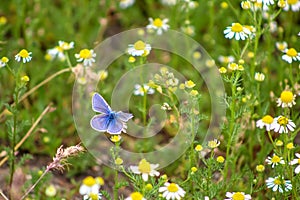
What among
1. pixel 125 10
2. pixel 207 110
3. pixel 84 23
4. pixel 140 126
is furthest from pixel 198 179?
pixel 125 10

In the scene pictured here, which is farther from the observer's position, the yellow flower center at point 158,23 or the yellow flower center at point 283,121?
the yellow flower center at point 158,23

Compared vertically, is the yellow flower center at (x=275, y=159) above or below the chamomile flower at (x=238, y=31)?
below

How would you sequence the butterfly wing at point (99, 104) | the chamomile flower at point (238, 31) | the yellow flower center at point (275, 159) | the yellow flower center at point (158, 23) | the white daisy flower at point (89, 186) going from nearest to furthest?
1. the white daisy flower at point (89, 186)
2. the butterfly wing at point (99, 104)
3. the yellow flower center at point (275, 159)
4. the chamomile flower at point (238, 31)
5. the yellow flower center at point (158, 23)

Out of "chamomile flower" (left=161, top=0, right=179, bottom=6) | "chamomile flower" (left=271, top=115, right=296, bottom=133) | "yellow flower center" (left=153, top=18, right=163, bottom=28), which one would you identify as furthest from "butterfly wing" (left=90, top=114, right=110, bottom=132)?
"chamomile flower" (left=161, top=0, right=179, bottom=6)

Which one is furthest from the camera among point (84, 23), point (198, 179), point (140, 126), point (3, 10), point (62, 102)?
point (3, 10)

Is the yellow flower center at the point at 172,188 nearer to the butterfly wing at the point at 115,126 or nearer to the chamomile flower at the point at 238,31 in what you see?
the butterfly wing at the point at 115,126

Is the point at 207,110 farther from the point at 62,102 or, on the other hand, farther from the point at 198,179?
the point at 198,179

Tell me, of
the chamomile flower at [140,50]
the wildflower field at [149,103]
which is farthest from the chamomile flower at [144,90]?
the chamomile flower at [140,50]

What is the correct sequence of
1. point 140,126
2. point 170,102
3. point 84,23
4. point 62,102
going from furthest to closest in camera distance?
point 84,23, point 62,102, point 140,126, point 170,102

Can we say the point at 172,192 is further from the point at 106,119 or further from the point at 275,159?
the point at 275,159

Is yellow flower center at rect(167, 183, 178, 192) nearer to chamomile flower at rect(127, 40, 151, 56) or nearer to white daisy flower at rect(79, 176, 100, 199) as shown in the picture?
white daisy flower at rect(79, 176, 100, 199)
